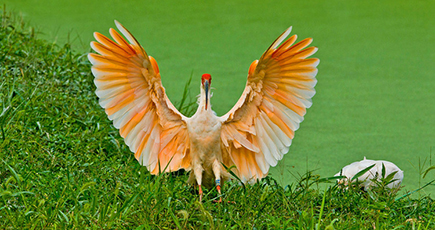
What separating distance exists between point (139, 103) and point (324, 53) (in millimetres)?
2364

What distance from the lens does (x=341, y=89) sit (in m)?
4.03

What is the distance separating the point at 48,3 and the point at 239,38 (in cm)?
203

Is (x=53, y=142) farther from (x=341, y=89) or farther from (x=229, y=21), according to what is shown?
(x=229, y=21)

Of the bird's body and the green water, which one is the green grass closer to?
the bird's body

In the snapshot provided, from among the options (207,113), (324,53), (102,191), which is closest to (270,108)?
(207,113)

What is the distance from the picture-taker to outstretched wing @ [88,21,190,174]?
2.40 metres

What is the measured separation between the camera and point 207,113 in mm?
2461

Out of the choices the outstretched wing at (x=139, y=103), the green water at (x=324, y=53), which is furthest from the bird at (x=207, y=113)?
the green water at (x=324, y=53)

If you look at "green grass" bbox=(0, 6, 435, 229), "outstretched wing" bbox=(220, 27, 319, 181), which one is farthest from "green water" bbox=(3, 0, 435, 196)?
"green grass" bbox=(0, 6, 435, 229)

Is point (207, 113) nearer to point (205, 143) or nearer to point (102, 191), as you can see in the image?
point (205, 143)

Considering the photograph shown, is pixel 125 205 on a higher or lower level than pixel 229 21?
lower

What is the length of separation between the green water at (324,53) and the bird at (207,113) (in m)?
0.44

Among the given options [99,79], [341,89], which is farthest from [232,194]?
[341,89]

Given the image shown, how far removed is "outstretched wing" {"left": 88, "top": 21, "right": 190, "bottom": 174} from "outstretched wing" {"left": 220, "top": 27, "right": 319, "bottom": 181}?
23 centimetres
